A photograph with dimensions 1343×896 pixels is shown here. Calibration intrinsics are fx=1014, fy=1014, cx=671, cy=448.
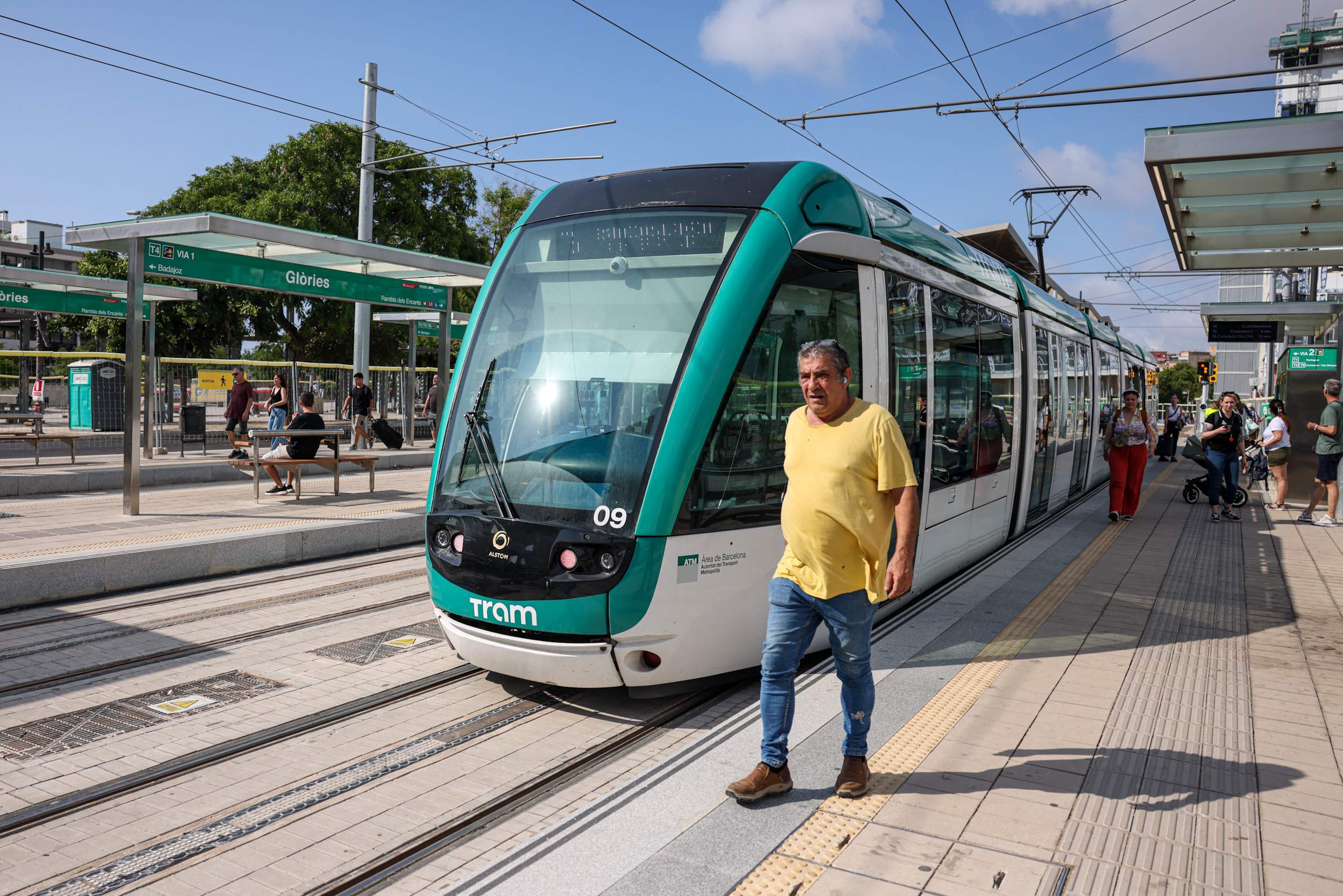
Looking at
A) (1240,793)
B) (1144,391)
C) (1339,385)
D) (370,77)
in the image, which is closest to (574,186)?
(1240,793)

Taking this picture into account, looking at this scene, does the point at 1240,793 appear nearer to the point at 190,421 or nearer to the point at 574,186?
the point at 574,186

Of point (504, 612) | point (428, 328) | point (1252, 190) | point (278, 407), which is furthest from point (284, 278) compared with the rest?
point (1252, 190)

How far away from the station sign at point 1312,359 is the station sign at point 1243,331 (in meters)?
5.95

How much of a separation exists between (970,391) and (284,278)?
10.5 metres

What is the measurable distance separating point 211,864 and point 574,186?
4028mm

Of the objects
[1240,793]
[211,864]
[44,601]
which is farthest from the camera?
[44,601]

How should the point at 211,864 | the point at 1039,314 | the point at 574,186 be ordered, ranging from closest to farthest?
the point at 211,864, the point at 574,186, the point at 1039,314

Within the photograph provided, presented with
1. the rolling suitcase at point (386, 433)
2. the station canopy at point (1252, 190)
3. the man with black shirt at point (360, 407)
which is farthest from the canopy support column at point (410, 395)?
the station canopy at point (1252, 190)

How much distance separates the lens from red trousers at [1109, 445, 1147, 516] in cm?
1270

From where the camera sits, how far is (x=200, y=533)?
973 cm

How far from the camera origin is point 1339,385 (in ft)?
42.7

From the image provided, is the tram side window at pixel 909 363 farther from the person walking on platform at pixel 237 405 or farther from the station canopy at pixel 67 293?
the station canopy at pixel 67 293

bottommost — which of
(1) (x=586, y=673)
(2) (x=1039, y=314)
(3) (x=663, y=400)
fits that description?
(1) (x=586, y=673)

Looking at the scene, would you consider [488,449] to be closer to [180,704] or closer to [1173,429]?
[180,704]
